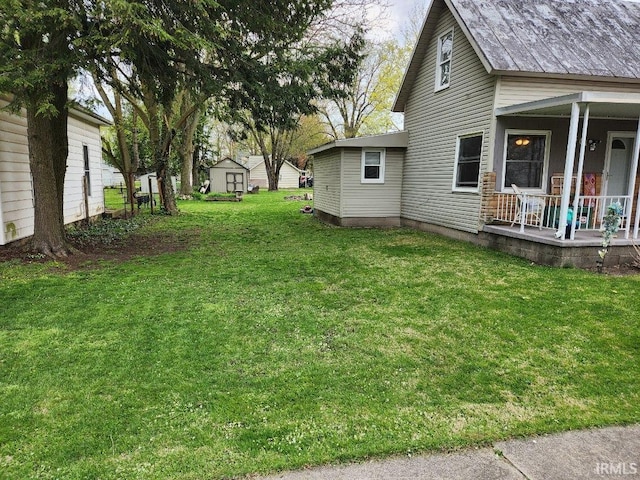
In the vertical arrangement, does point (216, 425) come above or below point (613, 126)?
below

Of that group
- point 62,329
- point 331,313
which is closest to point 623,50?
point 331,313

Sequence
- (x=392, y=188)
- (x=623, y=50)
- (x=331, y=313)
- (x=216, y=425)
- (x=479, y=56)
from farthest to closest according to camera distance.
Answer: (x=392, y=188) < (x=623, y=50) < (x=479, y=56) < (x=331, y=313) < (x=216, y=425)

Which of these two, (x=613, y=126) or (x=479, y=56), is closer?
(x=479, y=56)

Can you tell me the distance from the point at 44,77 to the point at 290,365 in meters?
5.30

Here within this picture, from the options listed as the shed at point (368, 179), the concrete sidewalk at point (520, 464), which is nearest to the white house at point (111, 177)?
the shed at point (368, 179)

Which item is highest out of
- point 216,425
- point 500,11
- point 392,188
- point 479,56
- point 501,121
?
point 500,11

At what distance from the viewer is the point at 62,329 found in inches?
168

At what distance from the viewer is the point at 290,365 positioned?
358 centimetres

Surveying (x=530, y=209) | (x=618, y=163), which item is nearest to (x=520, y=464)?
(x=530, y=209)

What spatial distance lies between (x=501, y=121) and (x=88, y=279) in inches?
336

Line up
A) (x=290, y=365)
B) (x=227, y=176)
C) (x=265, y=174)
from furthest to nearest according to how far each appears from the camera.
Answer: (x=265, y=174), (x=227, y=176), (x=290, y=365)

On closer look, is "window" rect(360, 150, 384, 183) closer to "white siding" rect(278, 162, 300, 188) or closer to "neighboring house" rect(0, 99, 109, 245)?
"neighboring house" rect(0, 99, 109, 245)

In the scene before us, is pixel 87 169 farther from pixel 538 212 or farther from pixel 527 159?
pixel 538 212

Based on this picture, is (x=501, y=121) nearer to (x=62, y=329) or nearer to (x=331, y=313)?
(x=331, y=313)
